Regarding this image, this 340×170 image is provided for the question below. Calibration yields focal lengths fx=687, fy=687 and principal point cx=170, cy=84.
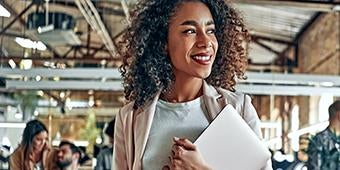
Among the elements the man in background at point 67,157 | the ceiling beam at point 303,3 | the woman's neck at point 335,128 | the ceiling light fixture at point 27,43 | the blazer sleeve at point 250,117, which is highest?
the ceiling beam at point 303,3

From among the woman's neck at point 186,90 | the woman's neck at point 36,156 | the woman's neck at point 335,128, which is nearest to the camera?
the woman's neck at point 186,90

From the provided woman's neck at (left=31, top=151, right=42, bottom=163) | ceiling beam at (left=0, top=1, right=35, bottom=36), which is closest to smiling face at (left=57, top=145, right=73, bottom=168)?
woman's neck at (left=31, top=151, right=42, bottom=163)

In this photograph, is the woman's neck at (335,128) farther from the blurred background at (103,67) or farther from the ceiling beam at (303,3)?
the ceiling beam at (303,3)

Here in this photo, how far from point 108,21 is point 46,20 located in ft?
7.99

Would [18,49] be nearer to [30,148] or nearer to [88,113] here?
[30,148]

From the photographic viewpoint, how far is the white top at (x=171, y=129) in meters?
1.11

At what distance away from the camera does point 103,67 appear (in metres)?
6.88

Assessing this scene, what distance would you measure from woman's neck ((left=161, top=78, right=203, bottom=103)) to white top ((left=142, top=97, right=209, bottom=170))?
0.05 ft

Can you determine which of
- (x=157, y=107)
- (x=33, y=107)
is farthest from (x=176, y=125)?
(x=33, y=107)

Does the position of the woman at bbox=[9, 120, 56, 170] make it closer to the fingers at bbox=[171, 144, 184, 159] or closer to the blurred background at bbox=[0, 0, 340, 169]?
the blurred background at bbox=[0, 0, 340, 169]

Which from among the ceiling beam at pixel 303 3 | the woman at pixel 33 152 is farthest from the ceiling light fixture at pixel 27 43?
the ceiling beam at pixel 303 3

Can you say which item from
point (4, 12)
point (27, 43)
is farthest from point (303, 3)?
point (4, 12)

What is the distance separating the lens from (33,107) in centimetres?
616

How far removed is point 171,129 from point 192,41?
0.15 m
